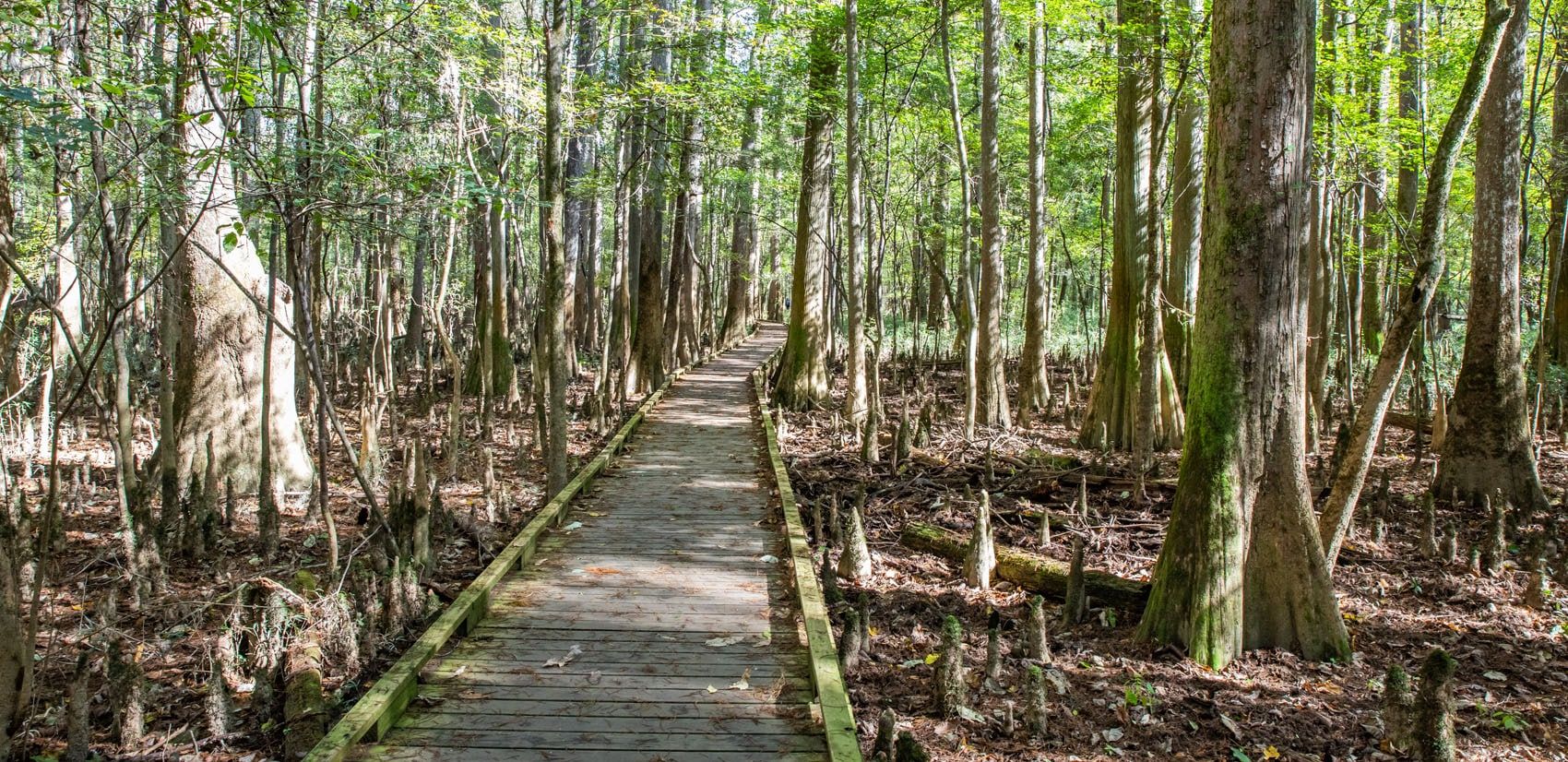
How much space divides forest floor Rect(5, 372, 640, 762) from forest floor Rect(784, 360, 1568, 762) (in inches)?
111

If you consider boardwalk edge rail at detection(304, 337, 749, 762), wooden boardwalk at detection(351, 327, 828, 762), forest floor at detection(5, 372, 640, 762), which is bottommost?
forest floor at detection(5, 372, 640, 762)

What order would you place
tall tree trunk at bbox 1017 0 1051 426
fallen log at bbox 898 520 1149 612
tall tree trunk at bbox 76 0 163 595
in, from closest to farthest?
tall tree trunk at bbox 76 0 163 595
fallen log at bbox 898 520 1149 612
tall tree trunk at bbox 1017 0 1051 426

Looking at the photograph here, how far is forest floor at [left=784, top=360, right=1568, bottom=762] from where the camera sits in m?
4.01

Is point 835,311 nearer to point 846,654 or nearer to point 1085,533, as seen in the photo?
point 1085,533

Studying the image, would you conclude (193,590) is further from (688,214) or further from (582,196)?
(688,214)

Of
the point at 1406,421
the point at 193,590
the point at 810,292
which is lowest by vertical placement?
the point at 193,590

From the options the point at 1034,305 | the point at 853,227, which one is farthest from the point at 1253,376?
the point at 1034,305

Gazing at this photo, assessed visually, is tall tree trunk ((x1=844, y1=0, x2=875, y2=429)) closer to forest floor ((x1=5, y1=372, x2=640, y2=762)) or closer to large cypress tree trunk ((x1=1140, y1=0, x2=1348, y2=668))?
forest floor ((x1=5, y1=372, x2=640, y2=762))

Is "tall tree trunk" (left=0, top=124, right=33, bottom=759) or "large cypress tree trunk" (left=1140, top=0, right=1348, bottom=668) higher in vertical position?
"large cypress tree trunk" (left=1140, top=0, right=1348, bottom=668)

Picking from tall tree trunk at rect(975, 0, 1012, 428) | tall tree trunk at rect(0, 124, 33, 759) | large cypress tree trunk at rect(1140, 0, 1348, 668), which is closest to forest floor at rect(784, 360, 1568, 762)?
large cypress tree trunk at rect(1140, 0, 1348, 668)

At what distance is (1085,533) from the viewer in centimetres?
704

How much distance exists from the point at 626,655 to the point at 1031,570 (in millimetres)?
2929

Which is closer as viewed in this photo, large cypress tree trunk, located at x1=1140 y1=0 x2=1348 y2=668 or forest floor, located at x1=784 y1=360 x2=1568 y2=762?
forest floor, located at x1=784 y1=360 x2=1568 y2=762

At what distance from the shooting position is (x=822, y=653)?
4.33m
